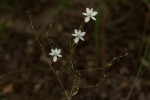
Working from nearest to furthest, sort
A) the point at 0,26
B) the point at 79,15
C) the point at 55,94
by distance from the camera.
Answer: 1. the point at 0,26
2. the point at 55,94
3. the point at 79,15

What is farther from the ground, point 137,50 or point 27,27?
point 27,27

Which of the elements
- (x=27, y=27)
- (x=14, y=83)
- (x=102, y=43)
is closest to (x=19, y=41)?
(x=27, y=27)


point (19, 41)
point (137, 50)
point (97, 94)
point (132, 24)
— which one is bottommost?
point (97, 94)

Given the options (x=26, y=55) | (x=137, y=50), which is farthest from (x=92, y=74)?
(x=26, y=55)

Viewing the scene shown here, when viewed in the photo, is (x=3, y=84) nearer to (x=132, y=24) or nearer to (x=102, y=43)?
(x=102, y=43)

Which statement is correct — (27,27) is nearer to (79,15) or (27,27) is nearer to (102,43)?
(79,15)

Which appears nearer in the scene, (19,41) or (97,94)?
(97,94)

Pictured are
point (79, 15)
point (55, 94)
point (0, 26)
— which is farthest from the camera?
point (79, 15)
